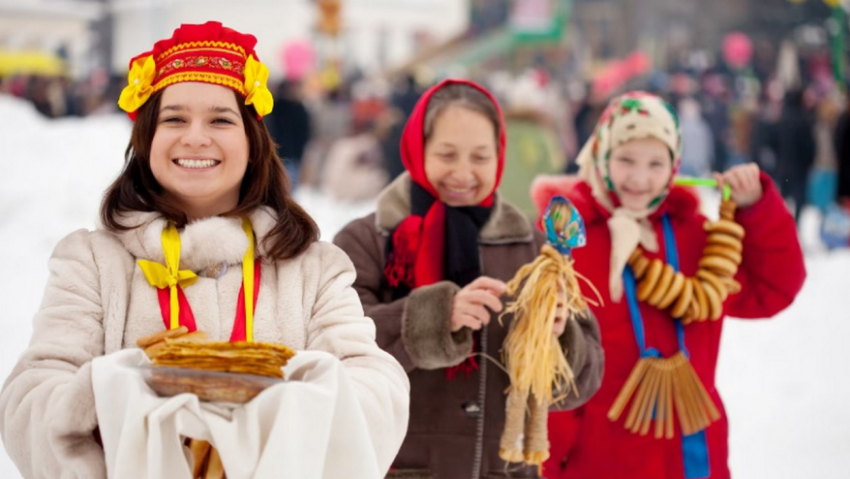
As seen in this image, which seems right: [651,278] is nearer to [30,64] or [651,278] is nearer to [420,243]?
[420,243]

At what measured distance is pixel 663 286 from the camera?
8.75ft

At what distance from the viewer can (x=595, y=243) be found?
2.78 metres

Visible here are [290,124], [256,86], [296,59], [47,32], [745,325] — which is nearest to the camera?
[256,86]

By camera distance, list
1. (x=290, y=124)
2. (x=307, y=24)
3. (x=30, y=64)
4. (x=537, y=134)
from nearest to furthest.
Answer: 1. (x=537, y=134)
2. (x=290, y=124)
3. (x=30, y=64)
4. (x=307, y=24)

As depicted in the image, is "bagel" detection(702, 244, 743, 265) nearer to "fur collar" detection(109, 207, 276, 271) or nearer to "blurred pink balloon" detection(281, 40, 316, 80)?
"fur collar" detection(109, 207, 276, 271)

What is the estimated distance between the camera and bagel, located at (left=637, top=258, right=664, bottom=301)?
2676 millimetres

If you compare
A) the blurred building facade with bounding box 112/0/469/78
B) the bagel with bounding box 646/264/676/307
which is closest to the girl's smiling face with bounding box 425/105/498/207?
the bagel with bounding box 646/264/676/307

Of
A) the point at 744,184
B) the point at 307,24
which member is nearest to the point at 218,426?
the point at 744,184

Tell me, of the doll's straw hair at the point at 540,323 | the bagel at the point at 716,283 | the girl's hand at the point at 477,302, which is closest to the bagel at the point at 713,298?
the bagel at the point at 716,283

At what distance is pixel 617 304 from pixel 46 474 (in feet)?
5.39

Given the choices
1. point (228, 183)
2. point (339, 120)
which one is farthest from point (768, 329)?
point (339, 120)

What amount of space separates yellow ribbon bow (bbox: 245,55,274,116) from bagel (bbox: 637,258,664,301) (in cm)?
126

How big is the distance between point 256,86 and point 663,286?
1332 mm

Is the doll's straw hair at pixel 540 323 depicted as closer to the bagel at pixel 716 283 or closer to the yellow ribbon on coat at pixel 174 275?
the bagel at pixel 716 283
